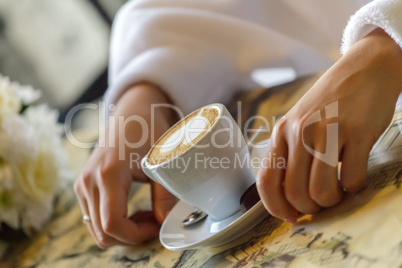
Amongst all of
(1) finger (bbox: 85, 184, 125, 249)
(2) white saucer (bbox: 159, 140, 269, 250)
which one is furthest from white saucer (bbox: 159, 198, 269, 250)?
(1) finger (bbox: 85, 184, 125, 249)

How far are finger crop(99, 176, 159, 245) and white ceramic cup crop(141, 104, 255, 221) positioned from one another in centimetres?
13

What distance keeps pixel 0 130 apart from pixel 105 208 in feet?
0.94

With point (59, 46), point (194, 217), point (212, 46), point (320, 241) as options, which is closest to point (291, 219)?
point (320, 241)

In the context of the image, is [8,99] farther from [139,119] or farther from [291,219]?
[291,219]

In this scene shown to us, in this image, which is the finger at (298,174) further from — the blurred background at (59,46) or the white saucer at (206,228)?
the blurred background at (59,46)

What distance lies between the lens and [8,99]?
0.82m

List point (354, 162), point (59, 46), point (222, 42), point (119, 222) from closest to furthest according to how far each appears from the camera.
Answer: point (354, 162)
point (119, 222)
point (222, 42)
point (59, 46)

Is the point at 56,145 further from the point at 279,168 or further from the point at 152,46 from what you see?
the point at 279,168

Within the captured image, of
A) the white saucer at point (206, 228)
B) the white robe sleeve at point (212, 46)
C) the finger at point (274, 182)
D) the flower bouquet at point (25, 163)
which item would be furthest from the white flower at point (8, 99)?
the finger at point (274, 182)

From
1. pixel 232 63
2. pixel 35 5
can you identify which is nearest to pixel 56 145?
pixel 232 63

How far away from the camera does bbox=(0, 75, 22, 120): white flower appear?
2.62 feet

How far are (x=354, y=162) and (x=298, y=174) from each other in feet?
0.15

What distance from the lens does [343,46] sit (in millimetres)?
477

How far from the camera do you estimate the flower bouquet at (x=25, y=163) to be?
780mm
